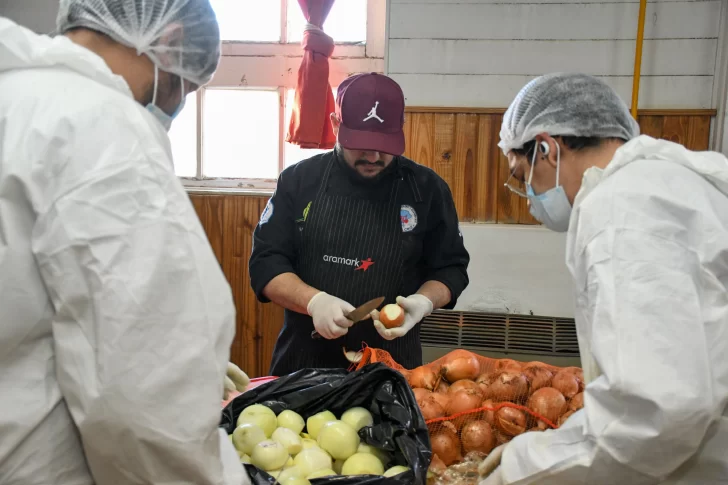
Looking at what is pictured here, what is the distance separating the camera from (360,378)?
1.61 meters

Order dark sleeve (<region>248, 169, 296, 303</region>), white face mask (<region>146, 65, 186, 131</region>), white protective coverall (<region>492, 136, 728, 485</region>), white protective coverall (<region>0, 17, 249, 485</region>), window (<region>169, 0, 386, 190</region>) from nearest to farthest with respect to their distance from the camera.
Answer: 1. white protective coverall (<region>0, 17, 249, 485</region>)
2. white protective coverall (<region>492, 136, 728, 485</region>)
3. white face mask (<region>146, 65, 186, 131</region>)
4. dark sleeve (<region>248, 169, 296, 303</region>)
5. window (<region>169, 0, 386, 190</region>)

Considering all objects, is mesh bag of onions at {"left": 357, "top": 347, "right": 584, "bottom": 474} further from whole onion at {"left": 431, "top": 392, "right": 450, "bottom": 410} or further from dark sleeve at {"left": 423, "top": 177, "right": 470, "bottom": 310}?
dark sleeve at {"left": 423, "top": 177, "right": 470, "bottom": 310}

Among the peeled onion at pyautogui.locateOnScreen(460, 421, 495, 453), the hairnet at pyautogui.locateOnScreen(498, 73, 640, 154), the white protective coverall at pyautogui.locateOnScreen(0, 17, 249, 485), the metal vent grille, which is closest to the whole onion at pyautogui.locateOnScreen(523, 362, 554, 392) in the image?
the peeled onion at pyautogui.locateOnScreen(460, 421, 495, 453)

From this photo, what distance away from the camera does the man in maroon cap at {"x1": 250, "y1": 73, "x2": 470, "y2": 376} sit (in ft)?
6.64

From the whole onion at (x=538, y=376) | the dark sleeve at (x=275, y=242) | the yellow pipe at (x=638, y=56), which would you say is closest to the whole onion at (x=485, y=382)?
the whole onion at (x=538, y=376)

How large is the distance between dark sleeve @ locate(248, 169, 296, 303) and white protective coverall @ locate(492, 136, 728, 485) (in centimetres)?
114

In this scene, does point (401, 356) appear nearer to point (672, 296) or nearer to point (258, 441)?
point (258, 441)

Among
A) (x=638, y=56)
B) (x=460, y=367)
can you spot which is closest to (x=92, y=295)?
(x=460, y=367)

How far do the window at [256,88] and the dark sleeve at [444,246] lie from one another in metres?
1.34

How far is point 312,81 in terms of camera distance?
10.0ft

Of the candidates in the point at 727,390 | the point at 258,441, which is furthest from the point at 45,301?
the point at 727,390

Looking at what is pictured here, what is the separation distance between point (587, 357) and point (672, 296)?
0.28 meters

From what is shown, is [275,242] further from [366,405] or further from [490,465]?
[490,465]

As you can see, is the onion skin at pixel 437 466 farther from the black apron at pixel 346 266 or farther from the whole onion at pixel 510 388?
the black apron at pixel 346 266
